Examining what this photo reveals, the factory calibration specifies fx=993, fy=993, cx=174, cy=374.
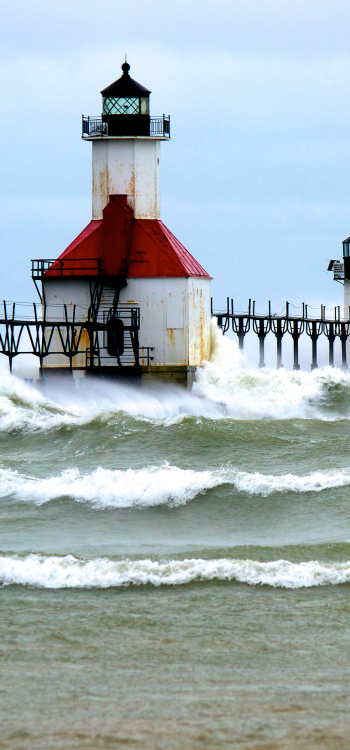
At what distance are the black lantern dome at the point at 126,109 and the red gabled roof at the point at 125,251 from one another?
7.90 ft

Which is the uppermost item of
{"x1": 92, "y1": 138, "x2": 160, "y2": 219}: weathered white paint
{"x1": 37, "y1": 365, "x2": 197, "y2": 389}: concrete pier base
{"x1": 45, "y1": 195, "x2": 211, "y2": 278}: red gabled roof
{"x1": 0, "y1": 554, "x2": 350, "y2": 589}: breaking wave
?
{"x1": 92, "y1": 138, "x2": 160, "y2": 219}: weathered white paint

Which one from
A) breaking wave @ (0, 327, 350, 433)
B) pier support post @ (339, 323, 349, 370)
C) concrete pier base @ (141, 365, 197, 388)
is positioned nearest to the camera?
breaking wave @ (0, 327, 350, 433)

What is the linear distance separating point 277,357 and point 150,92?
1520cm

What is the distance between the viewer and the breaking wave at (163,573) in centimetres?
946

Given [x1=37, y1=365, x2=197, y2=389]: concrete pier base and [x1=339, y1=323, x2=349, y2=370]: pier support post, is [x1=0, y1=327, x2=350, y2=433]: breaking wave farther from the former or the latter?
[x1=339, y1=323, x2=349, y2=370]: pier support post

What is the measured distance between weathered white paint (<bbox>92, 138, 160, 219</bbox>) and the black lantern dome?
0.45 metres

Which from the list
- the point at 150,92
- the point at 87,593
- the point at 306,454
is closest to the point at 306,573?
the point at 87,593

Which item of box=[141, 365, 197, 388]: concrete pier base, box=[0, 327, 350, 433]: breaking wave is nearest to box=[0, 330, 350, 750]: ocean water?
box=[0, 327, 350, 433]: breaking wave

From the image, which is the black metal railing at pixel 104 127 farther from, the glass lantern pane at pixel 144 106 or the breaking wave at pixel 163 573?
the breaking wave at pixel 163 573

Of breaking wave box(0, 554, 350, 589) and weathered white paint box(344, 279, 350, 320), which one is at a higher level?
weathered white paint box(344, 279, 350, 320)

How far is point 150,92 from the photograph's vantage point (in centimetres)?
3406

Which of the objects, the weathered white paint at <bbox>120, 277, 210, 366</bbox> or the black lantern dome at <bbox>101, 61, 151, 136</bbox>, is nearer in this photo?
the weathered white paint at <bbox>120, 277, 210, 366</bbox>

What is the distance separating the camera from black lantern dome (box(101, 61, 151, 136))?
110ft

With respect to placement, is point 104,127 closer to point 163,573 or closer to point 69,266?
point 69,266
